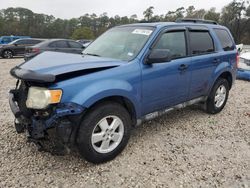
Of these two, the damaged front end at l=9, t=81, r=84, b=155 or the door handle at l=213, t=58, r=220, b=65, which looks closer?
the damaged front end at l=9, t=81, r=84, b=155

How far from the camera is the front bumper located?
2660 mm

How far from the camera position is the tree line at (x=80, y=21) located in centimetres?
4588

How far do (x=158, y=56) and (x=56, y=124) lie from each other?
1.60 meters

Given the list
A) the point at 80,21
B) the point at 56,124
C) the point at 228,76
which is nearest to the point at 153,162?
the point at 56,124

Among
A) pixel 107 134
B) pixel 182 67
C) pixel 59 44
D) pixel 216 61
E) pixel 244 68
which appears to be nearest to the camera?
pixel 107 134

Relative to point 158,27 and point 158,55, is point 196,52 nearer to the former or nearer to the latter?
point 158,27

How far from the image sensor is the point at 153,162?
128 inches

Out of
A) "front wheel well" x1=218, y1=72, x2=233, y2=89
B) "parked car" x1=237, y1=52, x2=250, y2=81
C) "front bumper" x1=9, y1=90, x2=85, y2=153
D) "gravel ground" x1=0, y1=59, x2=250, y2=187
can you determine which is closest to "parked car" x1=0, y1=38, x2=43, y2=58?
"parked car" x1=237, y1=52, x2=250, y2=81

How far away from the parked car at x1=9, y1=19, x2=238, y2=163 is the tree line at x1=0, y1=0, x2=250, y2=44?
46494 mm

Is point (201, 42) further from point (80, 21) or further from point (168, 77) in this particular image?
point (80, 21)

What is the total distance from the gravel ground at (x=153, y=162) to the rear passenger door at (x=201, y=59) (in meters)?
0.72

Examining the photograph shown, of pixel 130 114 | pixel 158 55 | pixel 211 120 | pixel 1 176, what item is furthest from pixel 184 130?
pixel 1 176

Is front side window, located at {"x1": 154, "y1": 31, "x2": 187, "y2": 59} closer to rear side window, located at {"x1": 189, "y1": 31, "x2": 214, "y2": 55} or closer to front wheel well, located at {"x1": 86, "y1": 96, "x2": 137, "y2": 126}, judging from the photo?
rear side window, located at {"x1": 189, "y1": 31, "x2": 214, "y2": 55}

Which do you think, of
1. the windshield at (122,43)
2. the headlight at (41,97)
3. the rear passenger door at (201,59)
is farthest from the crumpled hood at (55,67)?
the rear passenger door at (201,59)
